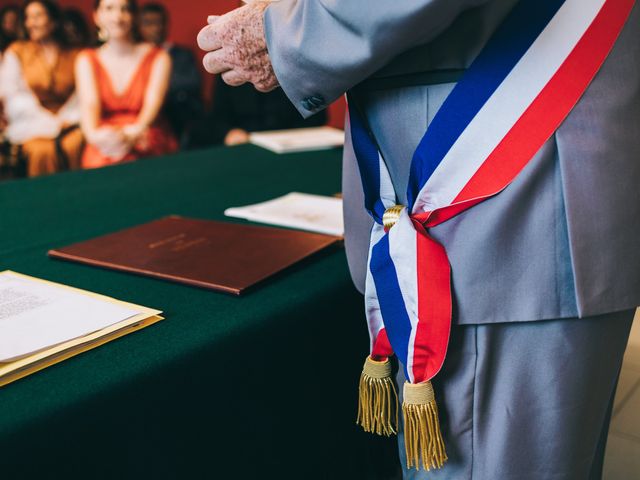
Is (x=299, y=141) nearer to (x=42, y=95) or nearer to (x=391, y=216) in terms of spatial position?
(x=391, y=216)

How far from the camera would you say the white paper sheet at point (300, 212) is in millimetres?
1256

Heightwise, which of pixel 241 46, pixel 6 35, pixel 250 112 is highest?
pixel 6 35

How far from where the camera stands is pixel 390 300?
753 mm

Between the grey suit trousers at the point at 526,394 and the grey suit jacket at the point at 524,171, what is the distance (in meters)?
0.03

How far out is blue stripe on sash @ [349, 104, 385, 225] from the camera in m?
0.77

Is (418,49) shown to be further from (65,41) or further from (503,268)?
(65,41)

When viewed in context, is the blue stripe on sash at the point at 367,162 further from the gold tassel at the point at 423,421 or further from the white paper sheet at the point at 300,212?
the white paper sheet at the point at 300,212

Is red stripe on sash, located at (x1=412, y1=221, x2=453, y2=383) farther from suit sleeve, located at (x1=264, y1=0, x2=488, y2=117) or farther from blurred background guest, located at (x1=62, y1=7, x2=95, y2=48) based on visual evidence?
blurred background guest, located at (x1=62, y1=7, x2=95, y2=48)

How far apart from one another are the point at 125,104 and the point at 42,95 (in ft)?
2.75

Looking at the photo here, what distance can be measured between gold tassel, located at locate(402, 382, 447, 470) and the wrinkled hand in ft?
1.29

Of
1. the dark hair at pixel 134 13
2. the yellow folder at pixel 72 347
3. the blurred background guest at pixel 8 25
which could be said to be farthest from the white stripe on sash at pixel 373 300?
the blurred background guest at pixel 8 25

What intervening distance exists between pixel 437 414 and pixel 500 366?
88mm

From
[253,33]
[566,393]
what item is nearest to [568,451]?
[566,393]

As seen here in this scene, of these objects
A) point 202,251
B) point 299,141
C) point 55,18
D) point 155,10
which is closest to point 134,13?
point 155,10
